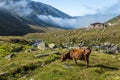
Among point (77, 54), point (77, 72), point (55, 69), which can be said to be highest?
point (77, 54)

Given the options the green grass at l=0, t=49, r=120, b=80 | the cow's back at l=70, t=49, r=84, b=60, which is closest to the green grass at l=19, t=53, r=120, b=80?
the green grass at l=0, t=49, r=120, b=80

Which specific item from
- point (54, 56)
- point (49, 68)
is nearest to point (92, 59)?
point (54, 56)

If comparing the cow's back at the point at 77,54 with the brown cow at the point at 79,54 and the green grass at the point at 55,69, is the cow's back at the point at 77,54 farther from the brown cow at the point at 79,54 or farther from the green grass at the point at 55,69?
the green grass at the point at 55,69

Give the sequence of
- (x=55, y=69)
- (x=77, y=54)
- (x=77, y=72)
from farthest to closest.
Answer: (x=77, y=54)
(x=55, y=69)
(x=77, y=72)

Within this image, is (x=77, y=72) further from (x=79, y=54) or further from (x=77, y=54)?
(x=77, y=54)

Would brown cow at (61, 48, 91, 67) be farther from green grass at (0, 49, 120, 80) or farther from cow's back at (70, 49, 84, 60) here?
green grass at (0, 49, 120, 80)

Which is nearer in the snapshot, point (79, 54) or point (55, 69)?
point (55, 69)

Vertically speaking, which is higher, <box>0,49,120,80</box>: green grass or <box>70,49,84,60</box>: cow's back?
<box>70,49,84,60</box>: cow's back

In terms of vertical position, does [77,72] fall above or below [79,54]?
below

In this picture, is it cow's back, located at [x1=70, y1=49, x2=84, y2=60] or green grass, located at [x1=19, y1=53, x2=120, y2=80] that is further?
cow's back, located at [x1=70, y1=49, x2=84, y2=60]

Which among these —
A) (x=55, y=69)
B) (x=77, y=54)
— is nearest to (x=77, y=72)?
(x=55, y=69)

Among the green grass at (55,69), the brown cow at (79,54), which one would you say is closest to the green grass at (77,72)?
the green grass at (55,69)

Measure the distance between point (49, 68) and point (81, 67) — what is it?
3.49m

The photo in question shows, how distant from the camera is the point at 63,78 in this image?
107 ft
